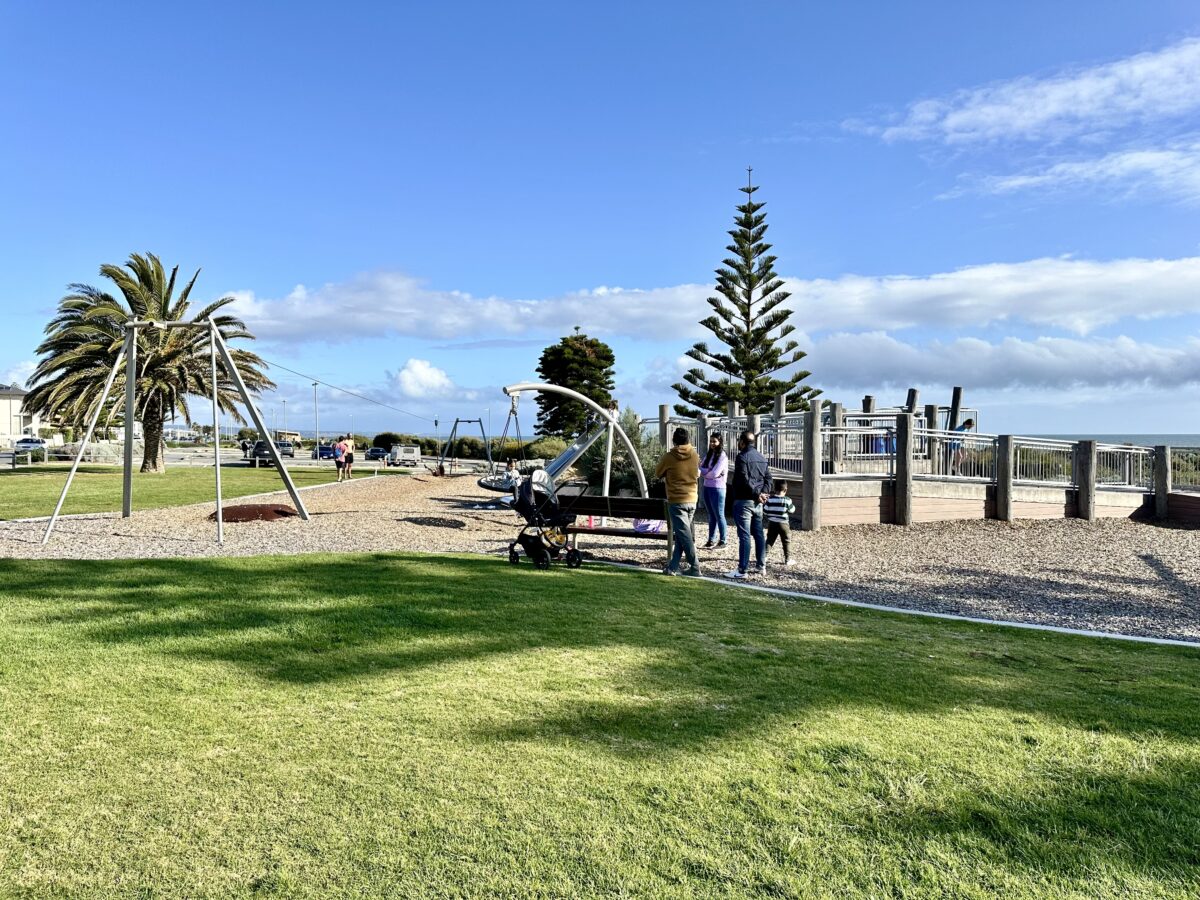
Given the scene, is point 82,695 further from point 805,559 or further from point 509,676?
point 805,559

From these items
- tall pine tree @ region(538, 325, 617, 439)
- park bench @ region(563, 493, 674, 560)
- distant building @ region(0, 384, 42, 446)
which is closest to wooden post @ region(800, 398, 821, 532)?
park bench @ region(563, 493, 674, 560)

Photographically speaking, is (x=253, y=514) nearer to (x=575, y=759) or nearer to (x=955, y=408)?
(x=575, y=759)

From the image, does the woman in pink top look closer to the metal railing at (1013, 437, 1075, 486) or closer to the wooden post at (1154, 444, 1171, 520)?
the metal railing at (1013, 437, 1075, 486)

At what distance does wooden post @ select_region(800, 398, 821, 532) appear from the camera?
13.3m

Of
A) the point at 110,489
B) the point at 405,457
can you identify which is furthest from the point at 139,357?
the point at 405,457

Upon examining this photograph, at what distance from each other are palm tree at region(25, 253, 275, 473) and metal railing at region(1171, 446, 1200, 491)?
Answer: 970 inches

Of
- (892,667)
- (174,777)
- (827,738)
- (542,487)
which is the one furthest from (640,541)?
(174,777)

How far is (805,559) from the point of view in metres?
10.5

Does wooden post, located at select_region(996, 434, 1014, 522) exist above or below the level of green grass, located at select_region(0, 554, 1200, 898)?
above

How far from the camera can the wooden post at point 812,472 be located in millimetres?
13312

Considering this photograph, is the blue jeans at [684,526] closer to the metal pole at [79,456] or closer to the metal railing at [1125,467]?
the metal pole at [79,456]

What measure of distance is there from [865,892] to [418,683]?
2616 mm

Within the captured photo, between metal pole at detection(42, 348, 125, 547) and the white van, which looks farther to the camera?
the white van

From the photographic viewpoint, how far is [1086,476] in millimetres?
16125
